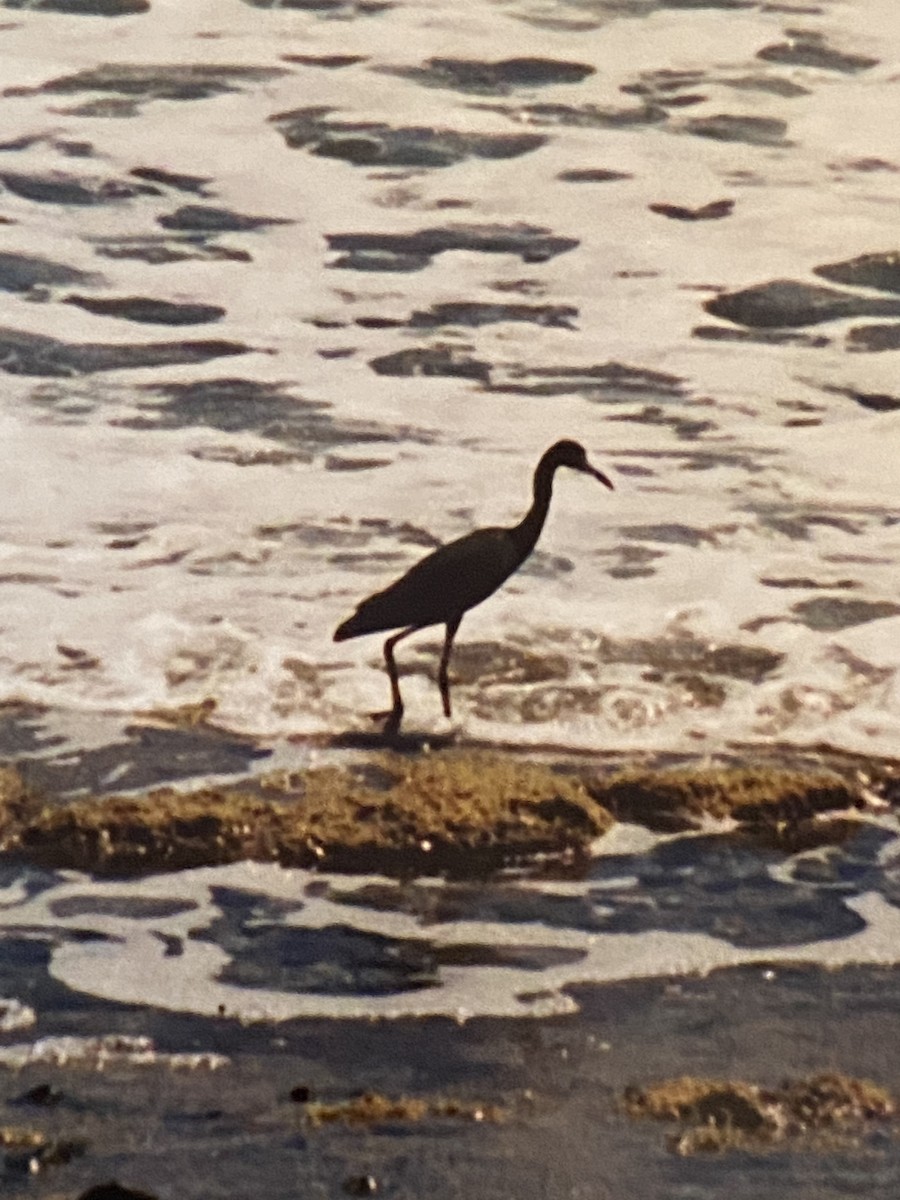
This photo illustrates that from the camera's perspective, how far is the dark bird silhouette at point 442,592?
920 cm

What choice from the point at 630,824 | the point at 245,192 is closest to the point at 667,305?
the point at 245,192

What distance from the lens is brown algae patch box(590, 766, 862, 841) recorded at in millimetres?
7984

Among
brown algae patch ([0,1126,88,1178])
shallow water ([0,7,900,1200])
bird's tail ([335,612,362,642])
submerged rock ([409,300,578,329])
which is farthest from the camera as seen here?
submerged rock ([409,300,578,329])

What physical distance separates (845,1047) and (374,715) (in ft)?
11.5

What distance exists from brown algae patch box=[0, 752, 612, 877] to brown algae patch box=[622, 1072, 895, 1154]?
6.01 ft

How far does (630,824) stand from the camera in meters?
7.94

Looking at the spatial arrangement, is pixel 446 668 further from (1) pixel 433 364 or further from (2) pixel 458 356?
(2) pixel 458 356

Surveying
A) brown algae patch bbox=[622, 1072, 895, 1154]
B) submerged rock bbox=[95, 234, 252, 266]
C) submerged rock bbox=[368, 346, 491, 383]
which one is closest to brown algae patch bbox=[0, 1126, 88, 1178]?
Answer: brown algae patch bbox=[622, 1072, 895, 1154]

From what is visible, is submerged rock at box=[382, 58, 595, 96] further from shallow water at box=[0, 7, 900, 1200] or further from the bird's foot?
the bird's foot

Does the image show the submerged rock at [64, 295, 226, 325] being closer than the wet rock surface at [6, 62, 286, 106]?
Yes

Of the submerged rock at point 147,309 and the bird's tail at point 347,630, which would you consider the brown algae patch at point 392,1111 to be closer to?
the bird's tail at point 347,630

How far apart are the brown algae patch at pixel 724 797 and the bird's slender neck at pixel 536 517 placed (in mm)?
1538

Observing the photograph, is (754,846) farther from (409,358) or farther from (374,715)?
(409,358)

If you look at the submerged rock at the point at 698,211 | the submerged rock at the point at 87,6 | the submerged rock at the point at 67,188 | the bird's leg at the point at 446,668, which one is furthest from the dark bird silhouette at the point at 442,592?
the submerged rock at the point at 87,6
